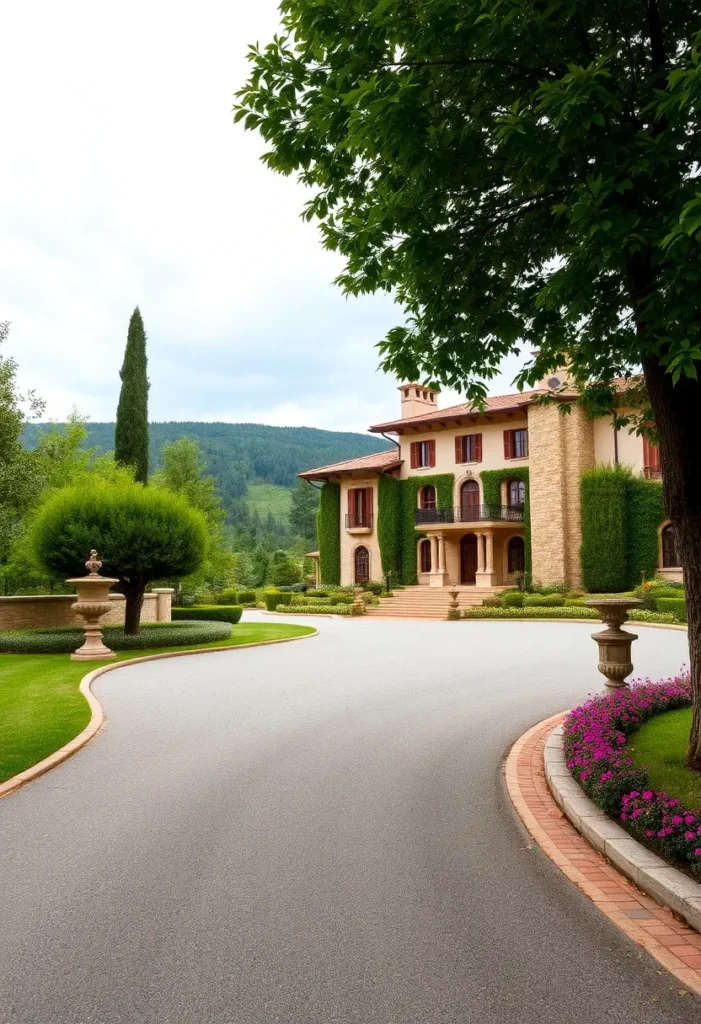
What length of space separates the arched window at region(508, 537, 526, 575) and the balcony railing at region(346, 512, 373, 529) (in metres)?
8.24

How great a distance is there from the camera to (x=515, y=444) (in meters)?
36.7

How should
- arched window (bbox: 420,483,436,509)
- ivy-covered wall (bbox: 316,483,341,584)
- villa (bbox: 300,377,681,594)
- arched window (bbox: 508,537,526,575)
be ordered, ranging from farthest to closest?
1. ivy-covered wall (bbox: 316,483,341,584)
2. arched window (bbox: 420,483,436,509)
3. arched window (bbox: 508,537,526,575)
4. villa (bbox: 300,377,681,594)

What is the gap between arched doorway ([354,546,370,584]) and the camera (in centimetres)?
4147

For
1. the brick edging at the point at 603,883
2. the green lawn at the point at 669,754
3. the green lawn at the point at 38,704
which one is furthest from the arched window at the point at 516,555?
the brick edging at the point at 603,883

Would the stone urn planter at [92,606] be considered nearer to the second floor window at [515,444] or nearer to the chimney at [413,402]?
the second floor window at [515,444]

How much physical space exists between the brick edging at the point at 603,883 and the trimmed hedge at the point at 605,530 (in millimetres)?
26259

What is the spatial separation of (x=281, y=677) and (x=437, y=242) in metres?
9.01

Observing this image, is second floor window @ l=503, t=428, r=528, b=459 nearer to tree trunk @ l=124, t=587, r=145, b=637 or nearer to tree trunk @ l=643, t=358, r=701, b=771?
tree trunk @ l=124, t=587, r=145, b=637

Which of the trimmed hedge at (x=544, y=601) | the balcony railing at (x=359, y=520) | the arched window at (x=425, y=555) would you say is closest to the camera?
the trimmed hedge at (x=544, y=601)

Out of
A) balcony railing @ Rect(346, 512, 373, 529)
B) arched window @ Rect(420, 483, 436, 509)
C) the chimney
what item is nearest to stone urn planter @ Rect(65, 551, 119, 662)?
balcony railing @ Rect(346, 512, 373, 529)

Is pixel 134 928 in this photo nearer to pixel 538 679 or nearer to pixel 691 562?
pixel 691 562

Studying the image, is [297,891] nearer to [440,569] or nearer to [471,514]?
[440,569]

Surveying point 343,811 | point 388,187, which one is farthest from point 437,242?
point 343,811

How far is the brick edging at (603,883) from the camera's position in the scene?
350cm
